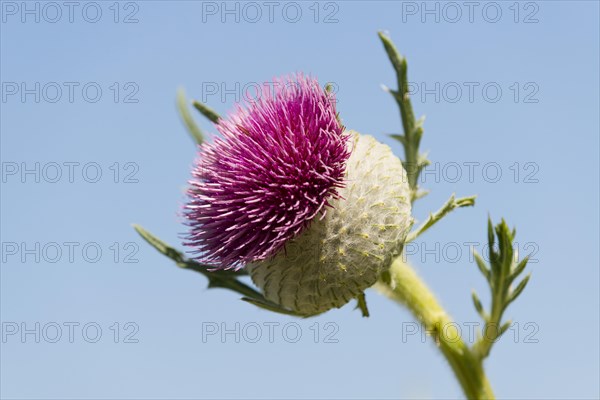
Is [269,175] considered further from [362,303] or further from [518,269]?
[518,269]

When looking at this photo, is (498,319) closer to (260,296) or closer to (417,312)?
(417,312)

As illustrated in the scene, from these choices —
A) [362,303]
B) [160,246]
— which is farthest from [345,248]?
[160,246]

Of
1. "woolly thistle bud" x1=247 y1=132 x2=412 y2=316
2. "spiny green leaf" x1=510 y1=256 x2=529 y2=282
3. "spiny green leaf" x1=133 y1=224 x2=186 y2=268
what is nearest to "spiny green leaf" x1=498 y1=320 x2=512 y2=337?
"spiny green leaf" x1=510 y1=256 x2=529 y2=282

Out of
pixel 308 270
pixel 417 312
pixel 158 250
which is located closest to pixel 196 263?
pixel 158 250

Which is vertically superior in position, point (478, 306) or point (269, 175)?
point (269, 175)

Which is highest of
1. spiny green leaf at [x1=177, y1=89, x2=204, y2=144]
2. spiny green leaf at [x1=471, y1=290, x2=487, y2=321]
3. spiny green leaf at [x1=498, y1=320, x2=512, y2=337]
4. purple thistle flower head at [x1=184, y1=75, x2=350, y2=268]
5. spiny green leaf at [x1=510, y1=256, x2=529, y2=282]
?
spiny green leaf at [x1=177, y1=89, x2=204, y2=144]

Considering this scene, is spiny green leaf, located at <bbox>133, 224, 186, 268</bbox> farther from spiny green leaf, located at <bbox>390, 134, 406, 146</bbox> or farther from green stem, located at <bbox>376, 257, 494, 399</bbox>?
spiny green leaf, located at <bbox>390, 134, 406, 146</bbox>
